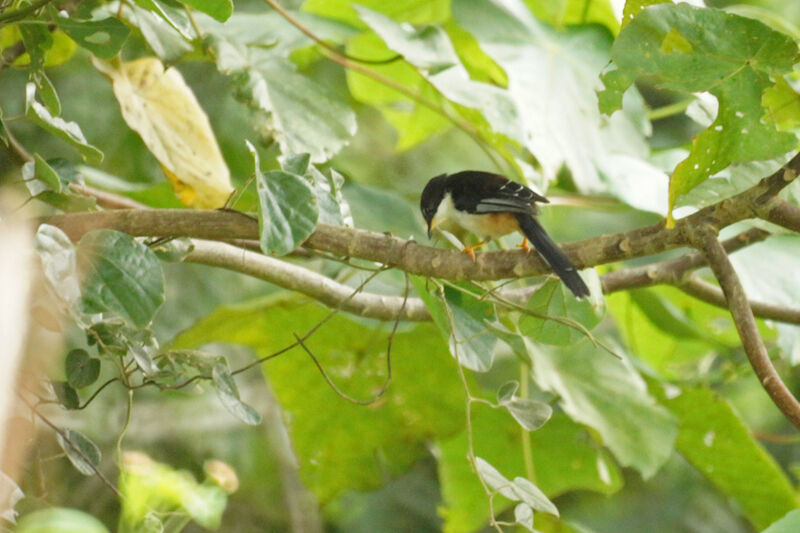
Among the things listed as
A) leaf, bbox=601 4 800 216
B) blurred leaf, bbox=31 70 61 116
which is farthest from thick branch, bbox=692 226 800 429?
blurred leaf, bbox=31 70 61 116

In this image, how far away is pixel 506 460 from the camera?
214 centimetres

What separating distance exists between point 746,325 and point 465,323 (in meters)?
0.46

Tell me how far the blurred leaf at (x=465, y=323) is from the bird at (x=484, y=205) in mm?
136

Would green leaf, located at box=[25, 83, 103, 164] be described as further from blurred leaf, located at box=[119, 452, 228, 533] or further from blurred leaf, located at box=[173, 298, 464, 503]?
blurred leaf, located at box=[173, 298, 464, 503]

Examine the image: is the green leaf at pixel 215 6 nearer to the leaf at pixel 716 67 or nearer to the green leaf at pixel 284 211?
the green leaf at pixel 284 211

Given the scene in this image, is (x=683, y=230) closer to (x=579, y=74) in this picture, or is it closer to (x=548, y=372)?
(x=548, y=372)

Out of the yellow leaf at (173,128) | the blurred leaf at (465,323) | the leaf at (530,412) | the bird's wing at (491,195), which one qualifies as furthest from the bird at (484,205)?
the yellow leaf at (173,128)

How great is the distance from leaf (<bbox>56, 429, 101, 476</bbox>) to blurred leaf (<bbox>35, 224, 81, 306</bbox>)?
298 millimetres

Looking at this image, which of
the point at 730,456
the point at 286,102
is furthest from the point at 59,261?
the point at 730,456

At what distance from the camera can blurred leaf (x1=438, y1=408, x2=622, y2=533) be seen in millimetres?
2092

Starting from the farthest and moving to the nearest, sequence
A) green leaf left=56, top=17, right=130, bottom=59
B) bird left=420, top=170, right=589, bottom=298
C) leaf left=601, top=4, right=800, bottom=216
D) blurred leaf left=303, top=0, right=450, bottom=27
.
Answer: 1. blurred leaf left=303, top=0, right=450, bottom=27
2. bird left=420, top=170, right=589, bottom=298
3. green leaf left=56, top=17, right=130, bottom=59
4. leaf left=601, top=4, right=800, bottom=216

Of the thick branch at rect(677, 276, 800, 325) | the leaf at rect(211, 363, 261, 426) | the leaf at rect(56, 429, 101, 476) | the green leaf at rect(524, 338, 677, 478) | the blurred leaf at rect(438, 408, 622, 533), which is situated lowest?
the blurred leaf at rect(438, 408, 622, 533)

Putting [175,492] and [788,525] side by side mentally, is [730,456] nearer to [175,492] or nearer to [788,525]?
[788,525]

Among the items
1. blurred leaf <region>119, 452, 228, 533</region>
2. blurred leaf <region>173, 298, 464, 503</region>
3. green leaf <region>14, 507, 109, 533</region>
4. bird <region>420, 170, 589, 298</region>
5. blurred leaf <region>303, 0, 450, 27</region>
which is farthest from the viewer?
blurred leaf <region>303, 0, 450, 27</region>
